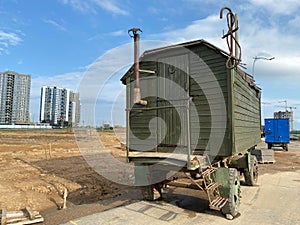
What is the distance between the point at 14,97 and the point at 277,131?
10453 centimetres

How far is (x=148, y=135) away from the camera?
6.94 m

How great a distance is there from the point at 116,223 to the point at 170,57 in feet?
14.6

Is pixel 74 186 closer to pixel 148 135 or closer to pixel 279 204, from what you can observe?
pixel 148 135

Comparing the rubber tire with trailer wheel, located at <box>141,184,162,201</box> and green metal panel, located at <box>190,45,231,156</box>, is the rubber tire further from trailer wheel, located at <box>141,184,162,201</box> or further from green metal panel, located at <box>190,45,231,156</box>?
trailer wheel, located at <box>141,184,162,201</box>

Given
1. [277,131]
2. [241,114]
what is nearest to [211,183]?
[241,114]

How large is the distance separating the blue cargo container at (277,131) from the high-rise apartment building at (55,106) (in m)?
86.2

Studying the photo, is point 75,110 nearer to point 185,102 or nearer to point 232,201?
point 185,102

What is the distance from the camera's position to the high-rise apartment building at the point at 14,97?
97.3 meters

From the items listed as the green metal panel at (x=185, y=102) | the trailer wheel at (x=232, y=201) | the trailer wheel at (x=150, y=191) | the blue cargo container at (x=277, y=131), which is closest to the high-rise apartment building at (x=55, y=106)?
the blue cargo container at (x=277, y=131)

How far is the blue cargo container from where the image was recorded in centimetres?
2288

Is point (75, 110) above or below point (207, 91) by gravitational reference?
above

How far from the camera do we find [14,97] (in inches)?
3952

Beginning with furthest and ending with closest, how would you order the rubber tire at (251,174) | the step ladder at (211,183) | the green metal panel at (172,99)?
the rubber tire at (251,174) < the green metal panel at (172,99) < the step ladder at (211,183)

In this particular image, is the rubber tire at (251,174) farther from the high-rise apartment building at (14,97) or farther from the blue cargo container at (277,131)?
the high-rise apartment building at (14,97)
